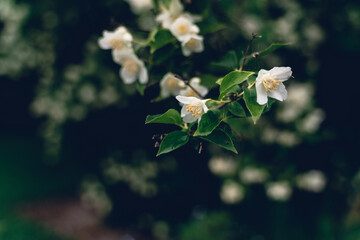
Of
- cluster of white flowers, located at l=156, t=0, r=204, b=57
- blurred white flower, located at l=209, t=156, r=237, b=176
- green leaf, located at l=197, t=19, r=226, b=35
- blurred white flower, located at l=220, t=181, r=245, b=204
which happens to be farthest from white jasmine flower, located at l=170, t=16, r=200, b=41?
blurred white flower, located at l=220, t=181, r=245, b=204

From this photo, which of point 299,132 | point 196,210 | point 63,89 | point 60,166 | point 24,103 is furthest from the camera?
point 24,103

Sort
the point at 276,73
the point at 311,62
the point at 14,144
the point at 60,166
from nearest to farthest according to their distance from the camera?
the point at 276,73, the point at 311,62, the point at 60,166, the point at 14,144

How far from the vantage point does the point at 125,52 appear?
146cm

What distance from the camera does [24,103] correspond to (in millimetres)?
10125

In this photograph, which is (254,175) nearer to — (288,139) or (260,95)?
(288,139)

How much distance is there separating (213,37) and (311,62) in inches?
81.4

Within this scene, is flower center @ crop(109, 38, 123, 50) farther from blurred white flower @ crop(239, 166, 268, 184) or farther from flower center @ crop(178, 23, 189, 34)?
blurred white flower @ crop(239, 166, 268, 184)

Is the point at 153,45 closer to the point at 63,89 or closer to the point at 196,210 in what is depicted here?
the point at 63,89

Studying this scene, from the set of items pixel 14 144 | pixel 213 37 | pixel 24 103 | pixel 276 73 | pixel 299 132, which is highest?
Result: pixel 24 103

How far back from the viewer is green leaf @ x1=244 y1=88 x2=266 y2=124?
976mm

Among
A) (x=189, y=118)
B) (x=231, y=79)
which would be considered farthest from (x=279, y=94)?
(x=189, y=118)

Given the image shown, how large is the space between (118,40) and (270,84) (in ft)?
2.40

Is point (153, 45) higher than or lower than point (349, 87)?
lower

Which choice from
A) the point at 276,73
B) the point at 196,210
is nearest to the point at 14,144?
the point at 196,210
